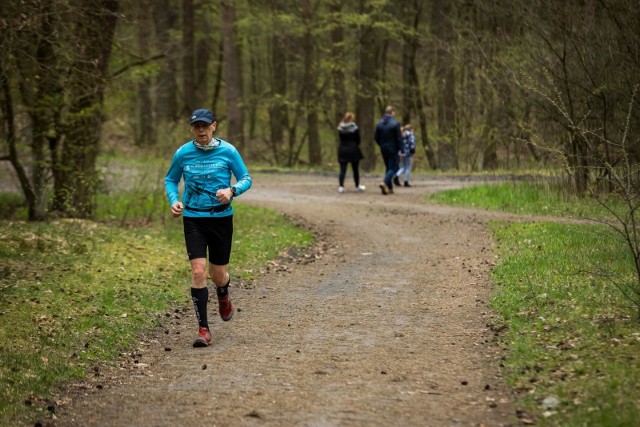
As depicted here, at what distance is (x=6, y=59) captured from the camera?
1311cm

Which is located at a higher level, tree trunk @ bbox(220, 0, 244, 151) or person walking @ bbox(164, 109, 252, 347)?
tree trunk @ bbox(220, 0, 244, 151)

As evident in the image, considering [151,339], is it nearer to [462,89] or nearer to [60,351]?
[60,351]

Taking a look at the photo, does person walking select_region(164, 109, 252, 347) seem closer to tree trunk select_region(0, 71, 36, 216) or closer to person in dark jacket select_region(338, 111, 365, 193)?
tree trunk select_region(0, 71, 36, 216)

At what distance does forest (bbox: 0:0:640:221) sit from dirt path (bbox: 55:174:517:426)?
2106 mm

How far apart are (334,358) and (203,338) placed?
4.68ft

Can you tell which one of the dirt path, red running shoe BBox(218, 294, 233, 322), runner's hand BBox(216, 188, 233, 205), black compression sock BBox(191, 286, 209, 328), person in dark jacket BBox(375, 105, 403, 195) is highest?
person in dark jacket BBox(375, 105, 403, 195)

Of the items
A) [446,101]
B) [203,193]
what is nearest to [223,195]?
[203,193]

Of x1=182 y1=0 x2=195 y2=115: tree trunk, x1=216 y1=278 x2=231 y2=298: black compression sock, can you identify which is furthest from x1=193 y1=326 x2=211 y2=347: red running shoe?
x1=182 y1=0 x2=195 y2=115: tree trunk

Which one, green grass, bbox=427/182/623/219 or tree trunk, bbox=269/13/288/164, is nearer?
green grass, bbox=427/182/623/219

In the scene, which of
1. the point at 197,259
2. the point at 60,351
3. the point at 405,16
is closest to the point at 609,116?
the point at 197,259

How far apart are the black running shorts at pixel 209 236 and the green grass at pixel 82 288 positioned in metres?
1.19

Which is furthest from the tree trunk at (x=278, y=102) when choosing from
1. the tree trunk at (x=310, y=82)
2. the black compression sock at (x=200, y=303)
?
the black compression sock at (x=200, y=303)

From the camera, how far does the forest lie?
14281 millimetres

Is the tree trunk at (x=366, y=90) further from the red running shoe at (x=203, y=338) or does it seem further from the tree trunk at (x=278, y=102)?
the red running shoe at (x=203, y=338)
